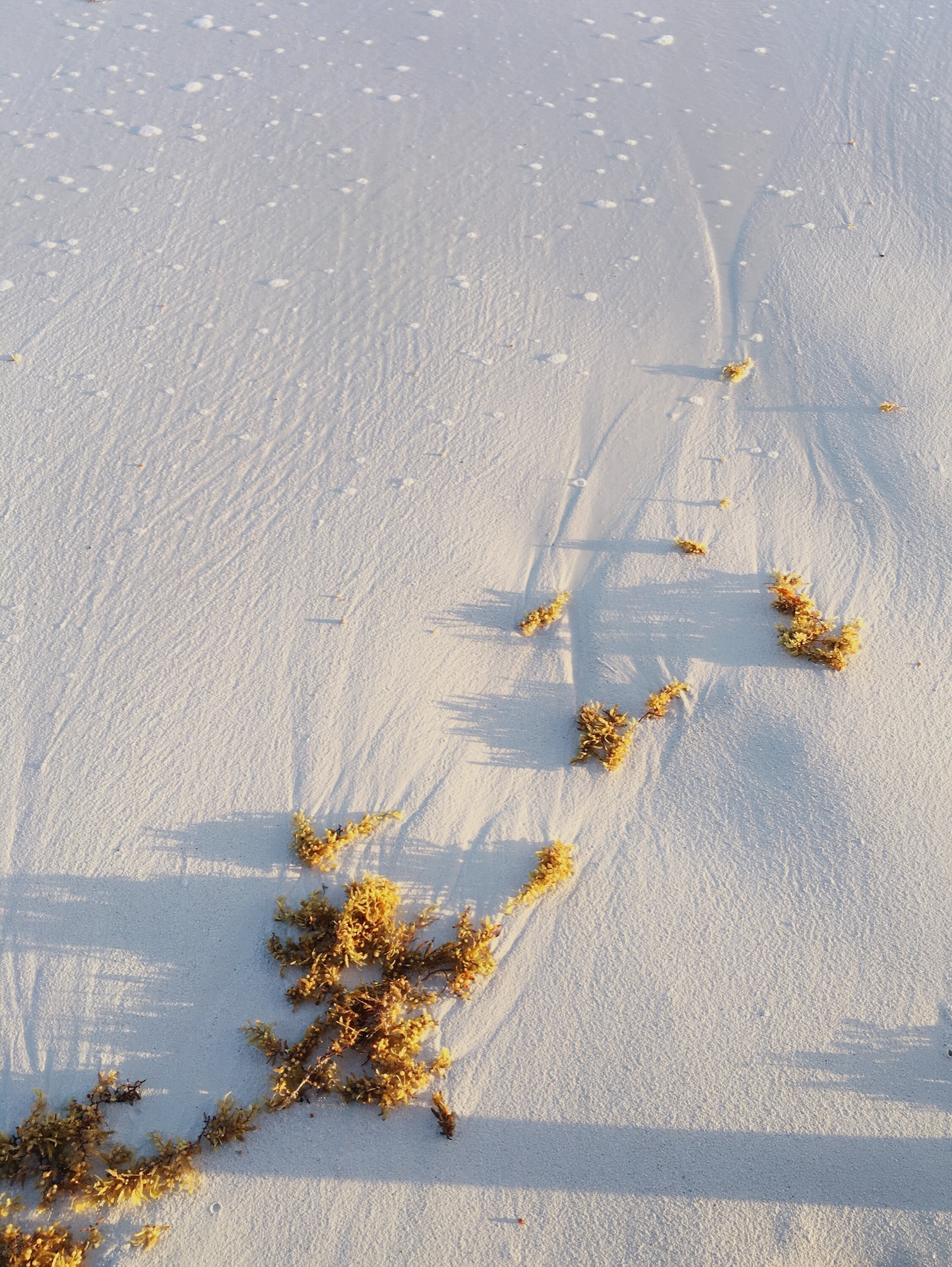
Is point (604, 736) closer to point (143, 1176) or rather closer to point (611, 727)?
point (611, 727)

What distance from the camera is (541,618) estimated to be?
394 cm

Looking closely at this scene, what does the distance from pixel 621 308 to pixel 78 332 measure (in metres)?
3.24

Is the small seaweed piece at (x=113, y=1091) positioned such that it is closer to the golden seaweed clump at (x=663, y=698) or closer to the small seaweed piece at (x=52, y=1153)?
the small seaweed piece at (x=52, y=1153)

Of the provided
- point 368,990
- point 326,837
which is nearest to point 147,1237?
point 368,990

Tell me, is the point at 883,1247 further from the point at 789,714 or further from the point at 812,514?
the point at 812,514

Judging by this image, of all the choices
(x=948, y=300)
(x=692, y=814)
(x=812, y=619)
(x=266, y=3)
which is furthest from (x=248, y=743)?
(x=266, y=3)

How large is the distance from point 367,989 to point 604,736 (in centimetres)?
141

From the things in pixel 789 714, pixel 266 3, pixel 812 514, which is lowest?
pixel 789 714

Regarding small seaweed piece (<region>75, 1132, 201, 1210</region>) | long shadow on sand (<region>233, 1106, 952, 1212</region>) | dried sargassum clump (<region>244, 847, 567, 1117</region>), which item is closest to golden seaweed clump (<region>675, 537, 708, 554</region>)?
dried sargassum clump (<region>244, 847, 567, 1117</region>)

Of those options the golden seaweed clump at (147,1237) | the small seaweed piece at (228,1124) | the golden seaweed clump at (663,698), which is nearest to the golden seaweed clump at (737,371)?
the golden seaweed clump at (663,698)

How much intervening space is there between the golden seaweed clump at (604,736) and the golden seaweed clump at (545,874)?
1.40 ft

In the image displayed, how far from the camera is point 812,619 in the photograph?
3.92 meters

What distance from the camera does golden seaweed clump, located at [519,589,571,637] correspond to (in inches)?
155

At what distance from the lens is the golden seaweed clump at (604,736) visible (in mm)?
3602
